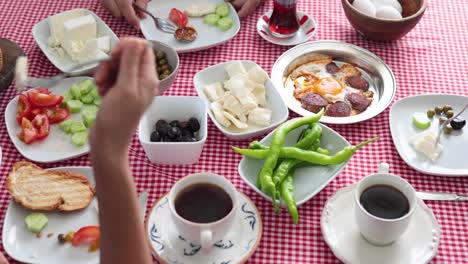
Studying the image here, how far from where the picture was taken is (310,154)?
51.8 inches

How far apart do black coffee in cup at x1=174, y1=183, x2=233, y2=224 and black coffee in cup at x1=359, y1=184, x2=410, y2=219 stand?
27 centimetres

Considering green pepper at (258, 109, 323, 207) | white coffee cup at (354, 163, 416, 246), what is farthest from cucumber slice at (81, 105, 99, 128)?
white coffee cup at (354, 163, 416, 246)

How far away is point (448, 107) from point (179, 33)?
0.78 meters

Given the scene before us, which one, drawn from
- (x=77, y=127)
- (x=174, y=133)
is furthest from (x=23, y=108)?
(x=174, y=133)

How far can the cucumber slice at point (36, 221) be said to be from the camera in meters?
1.19

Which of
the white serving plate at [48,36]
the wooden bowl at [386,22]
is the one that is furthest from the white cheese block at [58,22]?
the wooden bowl at [386,22]

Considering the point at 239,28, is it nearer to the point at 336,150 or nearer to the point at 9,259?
the point at 336,150

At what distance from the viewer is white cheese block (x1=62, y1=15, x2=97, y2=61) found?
1.63 metres

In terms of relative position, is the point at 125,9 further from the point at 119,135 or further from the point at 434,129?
the point at 119,135

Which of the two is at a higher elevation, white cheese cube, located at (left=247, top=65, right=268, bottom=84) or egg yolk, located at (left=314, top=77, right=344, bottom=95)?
white cheese cube, located at (left=247, top=65, right=268, bottom=84)

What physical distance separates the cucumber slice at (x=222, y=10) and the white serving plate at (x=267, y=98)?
302 mm

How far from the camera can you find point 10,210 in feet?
4.01

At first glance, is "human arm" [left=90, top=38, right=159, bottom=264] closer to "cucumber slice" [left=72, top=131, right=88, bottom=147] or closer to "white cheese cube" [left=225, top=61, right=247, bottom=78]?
"cucumber slice" [left=72, top=131, right=88, bottom=147]

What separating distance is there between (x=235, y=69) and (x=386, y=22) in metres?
0.46
